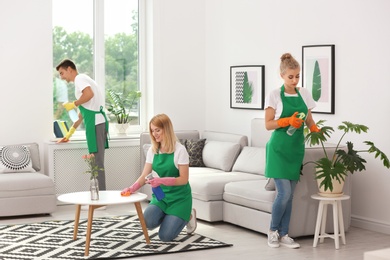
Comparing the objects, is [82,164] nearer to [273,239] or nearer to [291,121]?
[273,239]

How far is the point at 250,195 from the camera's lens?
6668 millimetres

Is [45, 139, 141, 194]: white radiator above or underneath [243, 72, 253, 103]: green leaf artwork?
underneath

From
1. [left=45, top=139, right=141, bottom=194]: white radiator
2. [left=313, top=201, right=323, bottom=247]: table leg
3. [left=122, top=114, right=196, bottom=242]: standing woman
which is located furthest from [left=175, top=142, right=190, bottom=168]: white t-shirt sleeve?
[left=45, top=139, right=141, bottom=194]: white radiator

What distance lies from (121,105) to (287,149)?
341 centimetres

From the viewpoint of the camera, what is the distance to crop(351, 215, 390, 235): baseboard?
22.1 feet

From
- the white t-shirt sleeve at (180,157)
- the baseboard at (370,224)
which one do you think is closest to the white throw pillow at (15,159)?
the white t-shirt sleeve at (180,157)

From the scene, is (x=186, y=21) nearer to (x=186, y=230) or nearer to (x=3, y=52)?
(x=3, y=52)

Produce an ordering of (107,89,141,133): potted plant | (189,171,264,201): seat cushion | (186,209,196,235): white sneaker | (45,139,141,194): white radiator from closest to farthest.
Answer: (186,209,196,235): white sneaker, (189,171,264,201): seat cushion, (45,139,141,194): white radiator, (107,89,141,133): potted plant

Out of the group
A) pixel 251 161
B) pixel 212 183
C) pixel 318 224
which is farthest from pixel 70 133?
pixel 318 224

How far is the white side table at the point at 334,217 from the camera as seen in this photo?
6.13 meters

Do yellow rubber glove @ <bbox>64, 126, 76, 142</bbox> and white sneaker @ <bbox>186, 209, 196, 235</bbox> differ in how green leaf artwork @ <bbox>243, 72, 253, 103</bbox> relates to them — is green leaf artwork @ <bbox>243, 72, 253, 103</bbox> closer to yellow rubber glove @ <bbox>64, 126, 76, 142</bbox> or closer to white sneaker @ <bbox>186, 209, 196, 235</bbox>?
yellow rubber glove @ <bbox>64, 126, 76, 142</bbox>

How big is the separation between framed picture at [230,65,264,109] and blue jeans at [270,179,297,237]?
2325 millimetres

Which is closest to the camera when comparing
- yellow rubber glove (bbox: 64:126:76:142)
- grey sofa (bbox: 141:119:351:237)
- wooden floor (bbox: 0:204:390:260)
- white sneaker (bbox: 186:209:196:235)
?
wooden floor (bbox: 0:204:390:260)

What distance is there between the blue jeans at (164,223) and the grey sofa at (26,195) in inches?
68.4
